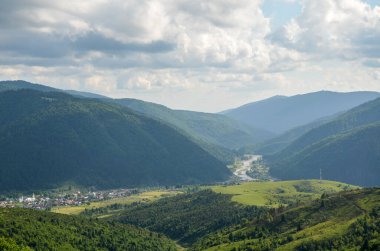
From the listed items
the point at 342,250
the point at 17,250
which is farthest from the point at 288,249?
the point at 17,250

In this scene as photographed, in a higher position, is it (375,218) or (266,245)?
(375,218)

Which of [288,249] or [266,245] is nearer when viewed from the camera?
[288,249]

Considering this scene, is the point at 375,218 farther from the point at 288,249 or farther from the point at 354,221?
the point at 288,249

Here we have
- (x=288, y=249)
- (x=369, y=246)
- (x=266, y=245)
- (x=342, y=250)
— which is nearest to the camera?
(x=369, y=246)

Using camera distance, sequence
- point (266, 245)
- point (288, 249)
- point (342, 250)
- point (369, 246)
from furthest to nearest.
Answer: point (266, 245) → point (288, 249) → point (342, 250) → point (369, 246)

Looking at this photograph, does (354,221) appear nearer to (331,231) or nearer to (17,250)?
(331,231)

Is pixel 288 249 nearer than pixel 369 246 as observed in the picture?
No

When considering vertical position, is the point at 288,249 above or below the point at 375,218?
below

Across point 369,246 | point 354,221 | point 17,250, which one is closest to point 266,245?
point 354,221

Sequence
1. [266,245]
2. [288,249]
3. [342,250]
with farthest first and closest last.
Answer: [266,245] < [288,249] < [342,250]
